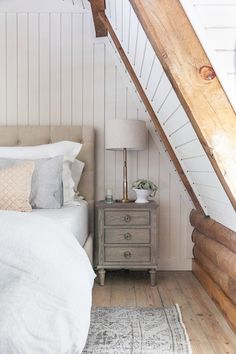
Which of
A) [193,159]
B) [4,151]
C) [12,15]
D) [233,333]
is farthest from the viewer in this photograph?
[12,15]

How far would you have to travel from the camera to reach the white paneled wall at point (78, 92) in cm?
363

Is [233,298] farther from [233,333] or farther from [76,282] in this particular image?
[76,282]

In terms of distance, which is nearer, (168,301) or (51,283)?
(51,283)

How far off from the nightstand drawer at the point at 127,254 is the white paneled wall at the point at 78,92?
508 mm

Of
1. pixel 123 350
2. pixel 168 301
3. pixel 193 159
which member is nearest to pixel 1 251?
pixel 123 350

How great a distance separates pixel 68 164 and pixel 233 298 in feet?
5.46

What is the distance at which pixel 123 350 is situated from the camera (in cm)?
201

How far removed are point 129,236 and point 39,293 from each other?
1886 mm

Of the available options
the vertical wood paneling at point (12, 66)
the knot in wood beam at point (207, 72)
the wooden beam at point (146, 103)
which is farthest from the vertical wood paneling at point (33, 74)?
the knot in wood beam at point (207, 72)

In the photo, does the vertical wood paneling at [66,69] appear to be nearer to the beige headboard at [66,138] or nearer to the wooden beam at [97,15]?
the beige headboard at [66,138]

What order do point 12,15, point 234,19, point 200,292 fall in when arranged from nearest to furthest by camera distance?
point 234,19 → point 200,292 → point 12,15

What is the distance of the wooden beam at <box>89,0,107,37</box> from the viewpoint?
116 inches

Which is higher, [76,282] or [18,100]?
[18,100]

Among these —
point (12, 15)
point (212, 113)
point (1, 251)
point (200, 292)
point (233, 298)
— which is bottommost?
point (200, 292)
